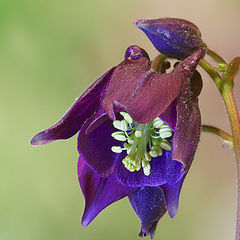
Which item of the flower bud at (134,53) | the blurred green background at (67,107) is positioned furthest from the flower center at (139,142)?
the blurred green background at (67,107)

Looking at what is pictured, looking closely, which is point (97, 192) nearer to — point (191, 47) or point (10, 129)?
point (191, 47)

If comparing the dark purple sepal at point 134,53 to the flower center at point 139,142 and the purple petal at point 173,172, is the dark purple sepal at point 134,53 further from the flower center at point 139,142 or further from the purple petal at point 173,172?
the purple petal at point 173,172

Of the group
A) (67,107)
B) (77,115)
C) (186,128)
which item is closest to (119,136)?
(77,115)

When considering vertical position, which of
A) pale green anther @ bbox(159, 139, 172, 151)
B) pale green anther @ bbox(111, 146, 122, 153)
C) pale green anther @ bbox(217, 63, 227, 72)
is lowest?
pale green anther @ bbox(159, 139, 172, 151)

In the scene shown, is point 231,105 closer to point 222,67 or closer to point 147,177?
point 222,67

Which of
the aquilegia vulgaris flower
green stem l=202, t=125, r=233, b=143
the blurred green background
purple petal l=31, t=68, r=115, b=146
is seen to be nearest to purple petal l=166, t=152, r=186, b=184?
the aquilegia vulgaris flower

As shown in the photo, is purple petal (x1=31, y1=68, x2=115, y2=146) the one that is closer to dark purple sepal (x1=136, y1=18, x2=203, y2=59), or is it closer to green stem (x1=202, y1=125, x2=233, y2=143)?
dark purple sepal (x1=136, y1=18, x2=203, y2=59)
